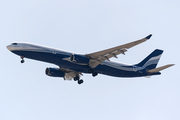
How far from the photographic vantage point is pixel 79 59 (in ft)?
→ 149

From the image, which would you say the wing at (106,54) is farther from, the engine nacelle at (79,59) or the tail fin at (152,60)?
the tail fin at (152,60)

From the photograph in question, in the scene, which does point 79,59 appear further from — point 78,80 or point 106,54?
point 78,80

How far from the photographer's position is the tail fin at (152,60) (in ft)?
174

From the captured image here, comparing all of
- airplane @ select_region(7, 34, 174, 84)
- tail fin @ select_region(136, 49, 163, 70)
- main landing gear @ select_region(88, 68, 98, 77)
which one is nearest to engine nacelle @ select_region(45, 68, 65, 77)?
airplane @ select_region(7, 34, 174, 84)

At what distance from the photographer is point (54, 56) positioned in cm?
4556

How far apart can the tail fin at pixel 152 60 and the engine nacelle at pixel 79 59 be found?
35.6 ft

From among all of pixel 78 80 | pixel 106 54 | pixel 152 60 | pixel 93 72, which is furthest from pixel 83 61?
pixel 152 60

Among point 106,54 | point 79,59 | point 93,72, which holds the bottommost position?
point 93,72

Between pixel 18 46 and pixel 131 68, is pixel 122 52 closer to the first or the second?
pixel 131 68

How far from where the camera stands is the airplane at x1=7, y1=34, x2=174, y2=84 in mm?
44688

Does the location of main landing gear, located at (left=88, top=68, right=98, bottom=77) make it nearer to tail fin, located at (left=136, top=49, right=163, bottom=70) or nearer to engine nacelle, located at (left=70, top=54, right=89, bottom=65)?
engine nacelle, located at (left=70, top=54, right=89, bottom=65)

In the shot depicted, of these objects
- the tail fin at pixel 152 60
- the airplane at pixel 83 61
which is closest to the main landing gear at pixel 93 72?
the airplane at pixel 83 61

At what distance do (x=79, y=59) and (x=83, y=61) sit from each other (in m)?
0.78

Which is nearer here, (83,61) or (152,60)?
(83,61)
